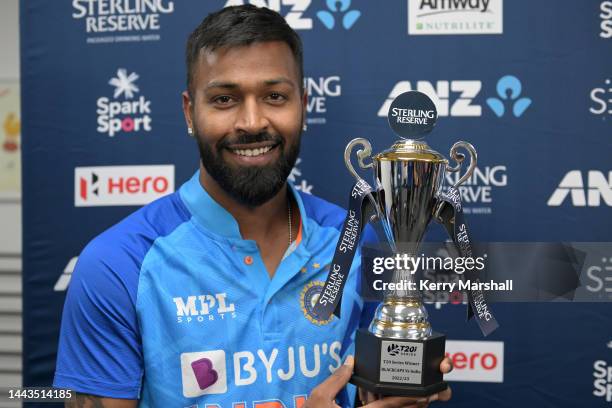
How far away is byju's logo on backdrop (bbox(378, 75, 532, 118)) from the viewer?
5.90 feet

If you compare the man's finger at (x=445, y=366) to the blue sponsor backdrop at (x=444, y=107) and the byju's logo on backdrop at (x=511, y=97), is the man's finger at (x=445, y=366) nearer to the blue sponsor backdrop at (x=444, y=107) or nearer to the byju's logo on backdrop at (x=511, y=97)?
the blue sponsor backdrop at (x=444, y=107)

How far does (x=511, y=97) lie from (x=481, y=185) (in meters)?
0.27

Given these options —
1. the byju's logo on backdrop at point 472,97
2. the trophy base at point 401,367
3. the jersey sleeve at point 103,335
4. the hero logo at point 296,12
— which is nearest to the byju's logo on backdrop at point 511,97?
the byju's logo on backdrop at point 472,97

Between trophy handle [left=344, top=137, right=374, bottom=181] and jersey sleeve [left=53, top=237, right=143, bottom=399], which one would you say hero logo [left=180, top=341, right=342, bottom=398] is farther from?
trophy handle [left=344, top=137, right=374, bottom=181]

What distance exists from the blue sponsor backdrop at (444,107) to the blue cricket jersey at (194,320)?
66 cm

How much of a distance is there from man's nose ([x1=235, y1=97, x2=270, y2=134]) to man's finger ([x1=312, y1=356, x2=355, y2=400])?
18.3 inches

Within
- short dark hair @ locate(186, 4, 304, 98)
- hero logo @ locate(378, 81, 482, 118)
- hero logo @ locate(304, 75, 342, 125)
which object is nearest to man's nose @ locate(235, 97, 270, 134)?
short dark hair @ locate(186, 4, 304, 98)

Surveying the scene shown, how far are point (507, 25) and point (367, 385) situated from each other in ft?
3.97

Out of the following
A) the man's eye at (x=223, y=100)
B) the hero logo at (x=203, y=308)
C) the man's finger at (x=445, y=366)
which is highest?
the man's eye at (x=223, y=100)

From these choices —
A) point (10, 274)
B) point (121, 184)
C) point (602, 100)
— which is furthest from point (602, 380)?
point (10, 274)

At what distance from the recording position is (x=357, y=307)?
132cm

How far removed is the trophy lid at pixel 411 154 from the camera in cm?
106

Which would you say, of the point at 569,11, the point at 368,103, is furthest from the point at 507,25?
the point at 368,103

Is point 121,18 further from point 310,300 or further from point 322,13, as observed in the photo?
point 310,300
